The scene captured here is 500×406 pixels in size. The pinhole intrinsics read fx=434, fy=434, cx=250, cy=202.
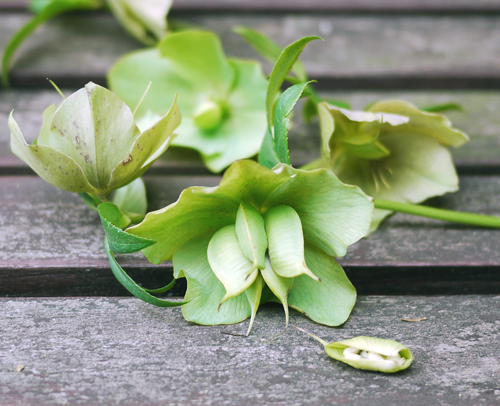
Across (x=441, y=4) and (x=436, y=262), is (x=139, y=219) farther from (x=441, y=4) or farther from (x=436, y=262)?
(x=441, y=4)

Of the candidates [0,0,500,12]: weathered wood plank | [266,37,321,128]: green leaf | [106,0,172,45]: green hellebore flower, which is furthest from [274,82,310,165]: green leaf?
[0,0,500,12]: weathered wood plank

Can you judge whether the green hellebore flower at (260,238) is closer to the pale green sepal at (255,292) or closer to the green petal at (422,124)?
the pale green sepal at (255,292)

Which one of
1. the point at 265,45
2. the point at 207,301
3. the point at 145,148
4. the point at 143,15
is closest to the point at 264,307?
the point at 207,301

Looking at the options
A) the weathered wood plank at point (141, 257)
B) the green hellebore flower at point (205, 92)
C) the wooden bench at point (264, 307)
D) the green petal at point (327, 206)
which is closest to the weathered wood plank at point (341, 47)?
the wooden bench at point (264, 307)

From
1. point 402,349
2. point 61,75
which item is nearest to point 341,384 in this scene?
point 402,349

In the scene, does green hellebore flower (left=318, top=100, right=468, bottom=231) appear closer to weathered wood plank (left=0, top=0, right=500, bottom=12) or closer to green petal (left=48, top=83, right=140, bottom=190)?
green petal (left=48, top=83, right=140, bottom=190)

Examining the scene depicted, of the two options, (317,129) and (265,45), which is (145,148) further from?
(317,129)

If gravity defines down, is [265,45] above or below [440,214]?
above
